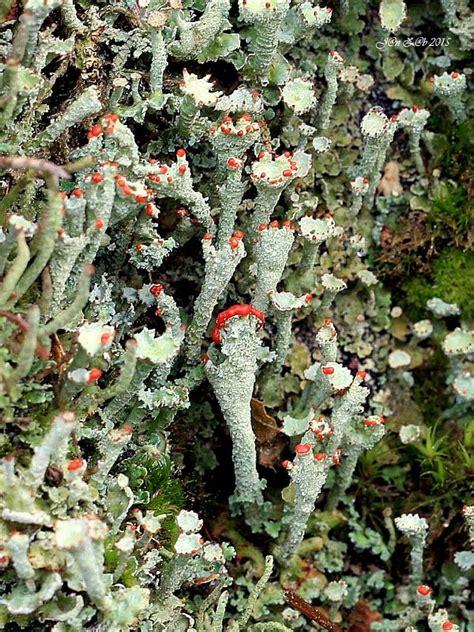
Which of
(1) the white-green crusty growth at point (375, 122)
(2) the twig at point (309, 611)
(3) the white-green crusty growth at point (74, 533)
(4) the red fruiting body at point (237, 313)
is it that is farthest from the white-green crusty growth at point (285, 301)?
(3) the white-green crusty growth at point (74, 533)

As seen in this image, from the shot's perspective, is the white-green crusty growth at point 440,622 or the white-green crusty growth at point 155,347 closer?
the white-green crusty growth at point 155,347

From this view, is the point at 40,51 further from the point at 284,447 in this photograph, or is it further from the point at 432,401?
the point at 432,401

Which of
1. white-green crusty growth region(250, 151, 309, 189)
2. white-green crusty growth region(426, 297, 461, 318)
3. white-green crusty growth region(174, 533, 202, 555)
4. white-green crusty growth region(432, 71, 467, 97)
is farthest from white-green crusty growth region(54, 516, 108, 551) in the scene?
white-green crusty growth region(432, 71, 467, 97)

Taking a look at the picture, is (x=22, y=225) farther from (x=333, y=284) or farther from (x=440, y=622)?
(x=440, y=622)

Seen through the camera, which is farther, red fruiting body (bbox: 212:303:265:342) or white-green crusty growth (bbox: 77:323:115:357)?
red fruiting body (bbox: 212:303:265:342)

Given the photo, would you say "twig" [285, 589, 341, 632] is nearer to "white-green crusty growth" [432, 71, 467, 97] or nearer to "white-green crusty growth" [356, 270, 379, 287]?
"white-green crusty growth" [356, 270, 379, 287]

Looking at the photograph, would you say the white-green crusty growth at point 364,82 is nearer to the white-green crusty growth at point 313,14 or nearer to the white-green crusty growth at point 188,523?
the white-green crusty growth at point 313,14
